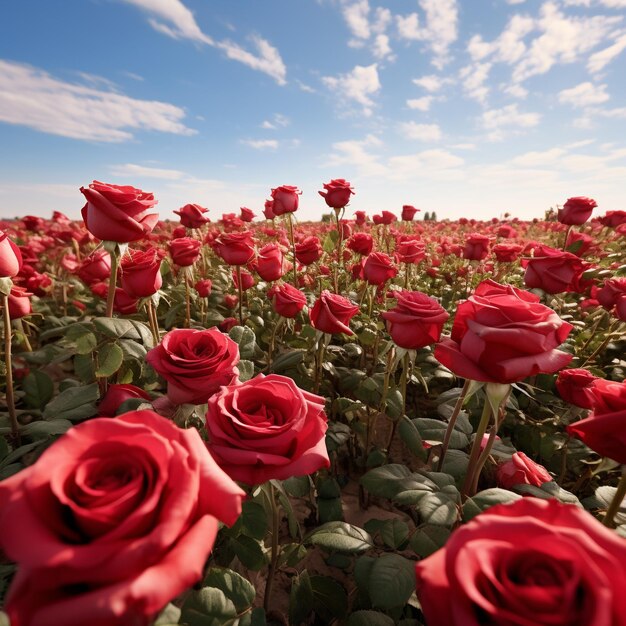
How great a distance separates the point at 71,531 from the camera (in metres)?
0.65

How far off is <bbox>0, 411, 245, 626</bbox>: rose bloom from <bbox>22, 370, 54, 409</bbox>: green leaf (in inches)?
79.5

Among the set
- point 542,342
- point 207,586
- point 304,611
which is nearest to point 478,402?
point 542,342

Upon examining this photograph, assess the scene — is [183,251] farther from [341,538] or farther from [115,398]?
[341,538]

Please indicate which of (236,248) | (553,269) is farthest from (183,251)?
(553,269)

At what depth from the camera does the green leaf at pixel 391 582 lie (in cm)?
111

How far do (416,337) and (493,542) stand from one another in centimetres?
115

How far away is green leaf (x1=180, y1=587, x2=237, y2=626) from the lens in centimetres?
102

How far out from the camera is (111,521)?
642 millimetres

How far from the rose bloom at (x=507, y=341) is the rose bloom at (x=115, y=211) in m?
1.41

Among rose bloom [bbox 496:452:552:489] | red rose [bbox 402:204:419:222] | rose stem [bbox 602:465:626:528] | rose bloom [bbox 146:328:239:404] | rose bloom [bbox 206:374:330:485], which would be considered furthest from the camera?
red rose [bbox 402:204:419:222]

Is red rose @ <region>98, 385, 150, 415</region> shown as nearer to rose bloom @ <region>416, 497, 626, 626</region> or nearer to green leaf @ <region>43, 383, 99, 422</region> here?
green leaf @ <region>43, 383, 99, 422</region>

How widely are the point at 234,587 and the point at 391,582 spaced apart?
490mm

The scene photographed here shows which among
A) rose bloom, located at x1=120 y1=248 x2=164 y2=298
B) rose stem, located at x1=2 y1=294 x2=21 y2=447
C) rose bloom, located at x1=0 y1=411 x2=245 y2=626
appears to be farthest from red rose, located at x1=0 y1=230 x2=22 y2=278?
rose bloom, located at x1=0 y1=411 x2=245 y2=626

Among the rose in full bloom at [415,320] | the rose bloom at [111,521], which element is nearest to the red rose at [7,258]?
the rose bloom at [111,521]
